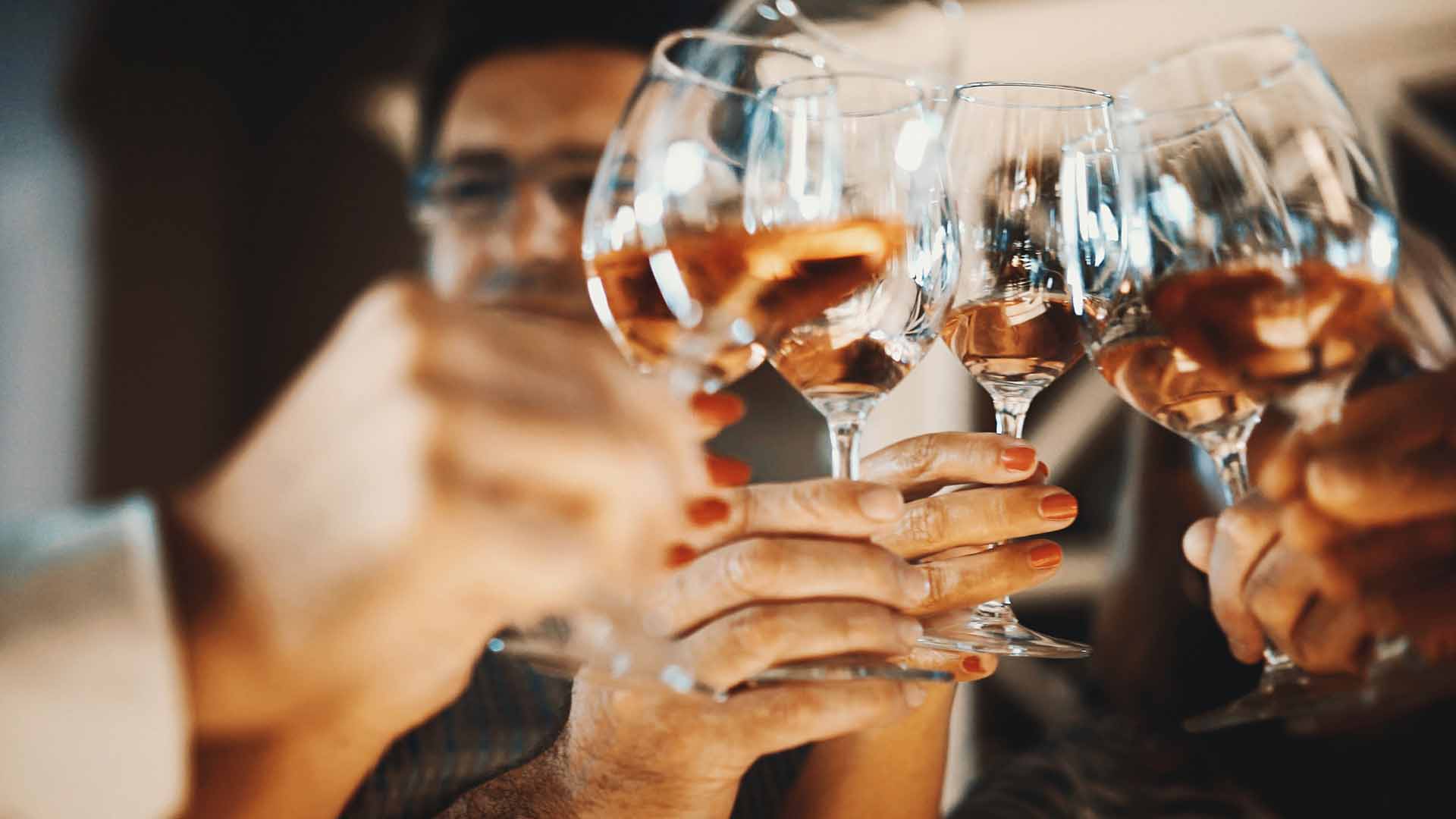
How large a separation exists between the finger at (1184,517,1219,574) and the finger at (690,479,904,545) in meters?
0.17

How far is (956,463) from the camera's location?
0.69 meters

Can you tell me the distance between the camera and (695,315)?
541mm

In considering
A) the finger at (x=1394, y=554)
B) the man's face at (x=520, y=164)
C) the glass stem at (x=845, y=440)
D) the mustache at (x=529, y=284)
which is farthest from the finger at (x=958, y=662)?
the man's face at (x=520, y=164)

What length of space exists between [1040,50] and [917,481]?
1913mm

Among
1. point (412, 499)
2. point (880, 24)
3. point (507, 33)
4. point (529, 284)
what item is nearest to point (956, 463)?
point (412, 499)

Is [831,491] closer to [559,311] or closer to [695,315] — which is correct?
[695,315]

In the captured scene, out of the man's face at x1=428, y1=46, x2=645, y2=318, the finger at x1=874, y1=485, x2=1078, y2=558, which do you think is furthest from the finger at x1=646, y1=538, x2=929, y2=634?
the man's face at x1=428, y1=46, x2=645, y2=318

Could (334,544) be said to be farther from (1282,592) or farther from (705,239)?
(1282,592)

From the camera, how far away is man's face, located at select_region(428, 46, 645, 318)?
5.00ft

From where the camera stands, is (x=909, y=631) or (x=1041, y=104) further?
(x=1041, y=104)

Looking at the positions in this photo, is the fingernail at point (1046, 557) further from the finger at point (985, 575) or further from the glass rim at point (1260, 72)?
the glass rim at point (1260, 72)

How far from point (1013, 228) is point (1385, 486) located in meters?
0.27

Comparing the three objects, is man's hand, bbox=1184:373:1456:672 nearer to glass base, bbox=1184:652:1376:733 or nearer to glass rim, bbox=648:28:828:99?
glass base, bbox=1184:652:1376:733

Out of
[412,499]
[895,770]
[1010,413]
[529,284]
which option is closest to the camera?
[412,499]
